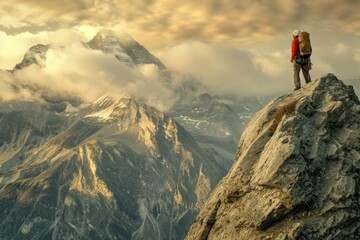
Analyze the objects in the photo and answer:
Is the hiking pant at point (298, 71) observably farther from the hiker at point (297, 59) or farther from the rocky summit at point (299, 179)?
the rocky summit at point (299, 179)

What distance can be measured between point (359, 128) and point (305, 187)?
605 centimetres

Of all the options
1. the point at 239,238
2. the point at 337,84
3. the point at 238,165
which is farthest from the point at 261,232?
the point at 337,84

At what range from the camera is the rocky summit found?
2414cm

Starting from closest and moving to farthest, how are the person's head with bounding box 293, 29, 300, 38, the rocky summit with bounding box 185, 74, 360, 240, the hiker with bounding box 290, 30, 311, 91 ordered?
1. the rocky summit with bounding box 185, 74, 360, 240
2. the person's head with bounding box 293, 29, 300, 38
3. the hiker with bounding box 290, 30, 311, 91

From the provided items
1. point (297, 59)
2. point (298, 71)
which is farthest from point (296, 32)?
point (298, 71)

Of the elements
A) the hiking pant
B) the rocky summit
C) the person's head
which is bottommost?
the rocky summit

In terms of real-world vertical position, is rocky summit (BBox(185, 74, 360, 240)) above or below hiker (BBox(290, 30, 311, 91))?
below

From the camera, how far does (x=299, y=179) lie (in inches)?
969

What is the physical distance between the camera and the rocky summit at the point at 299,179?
79.2 ft

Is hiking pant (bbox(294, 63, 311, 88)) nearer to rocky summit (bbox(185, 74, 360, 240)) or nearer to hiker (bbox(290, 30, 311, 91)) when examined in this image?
hiker (bbox(290, 30, 311, 91))

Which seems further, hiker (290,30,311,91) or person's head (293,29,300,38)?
hiker (290,30,311,91)

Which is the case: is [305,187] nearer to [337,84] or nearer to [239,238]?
[239,238]

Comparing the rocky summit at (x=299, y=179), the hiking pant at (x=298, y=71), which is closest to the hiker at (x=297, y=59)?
the hiking pant at (x=298, y=71)

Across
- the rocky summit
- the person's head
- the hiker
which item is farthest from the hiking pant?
the rocky summit
